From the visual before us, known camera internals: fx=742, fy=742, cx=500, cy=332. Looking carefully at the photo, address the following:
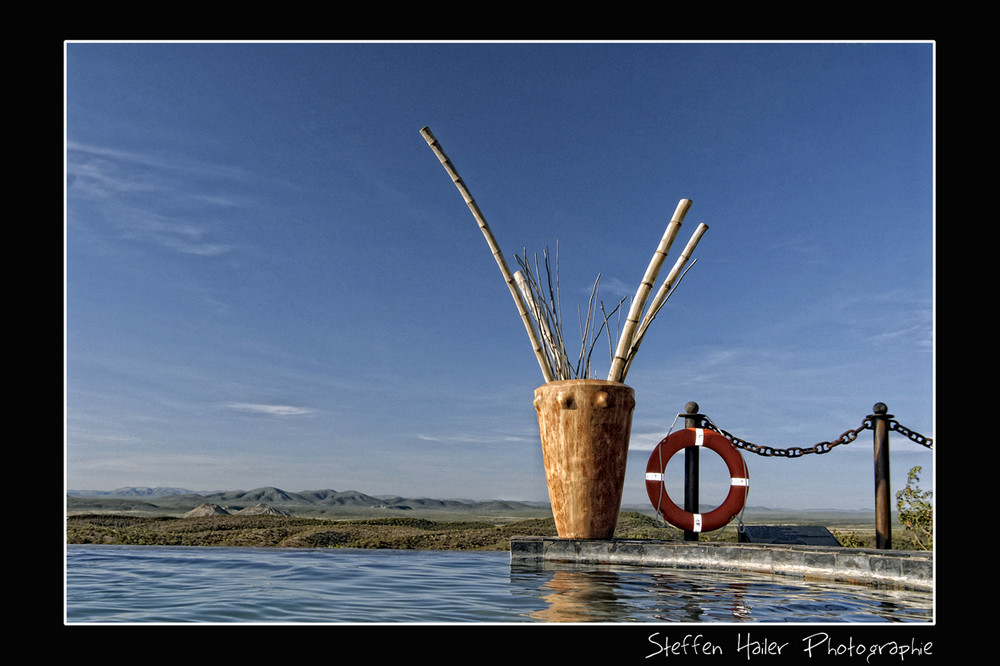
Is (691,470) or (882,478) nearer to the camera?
(882,478)

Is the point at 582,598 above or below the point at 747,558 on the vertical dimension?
above

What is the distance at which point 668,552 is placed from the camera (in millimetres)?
6062

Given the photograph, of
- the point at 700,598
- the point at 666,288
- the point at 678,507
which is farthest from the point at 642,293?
the point at 700,598

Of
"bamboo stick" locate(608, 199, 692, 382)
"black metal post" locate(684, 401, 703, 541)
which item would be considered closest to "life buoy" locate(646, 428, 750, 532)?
"black metal post" locate(684, 401, 703, 541)

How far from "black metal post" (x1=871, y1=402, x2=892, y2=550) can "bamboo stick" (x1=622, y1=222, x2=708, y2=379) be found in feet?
6.37

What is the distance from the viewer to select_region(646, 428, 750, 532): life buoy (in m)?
6.48

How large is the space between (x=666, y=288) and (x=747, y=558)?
7.90 feet

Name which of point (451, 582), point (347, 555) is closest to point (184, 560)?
point (347, 555)

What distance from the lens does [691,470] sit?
6582 mm

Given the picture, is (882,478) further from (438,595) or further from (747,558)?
(438,595)

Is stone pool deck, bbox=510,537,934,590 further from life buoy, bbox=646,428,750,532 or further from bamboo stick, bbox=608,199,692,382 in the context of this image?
bamboo stick, bbox=608,199,692,382

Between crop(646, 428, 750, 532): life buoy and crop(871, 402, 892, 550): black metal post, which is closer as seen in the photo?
crop(871, 402, 892, 550): black metal post

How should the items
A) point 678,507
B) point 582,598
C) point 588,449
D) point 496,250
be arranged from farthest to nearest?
point 496,250 → point 678,507 → point 588,449 → point 582,598

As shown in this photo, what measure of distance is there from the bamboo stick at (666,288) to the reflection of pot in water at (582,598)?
2115 mm
